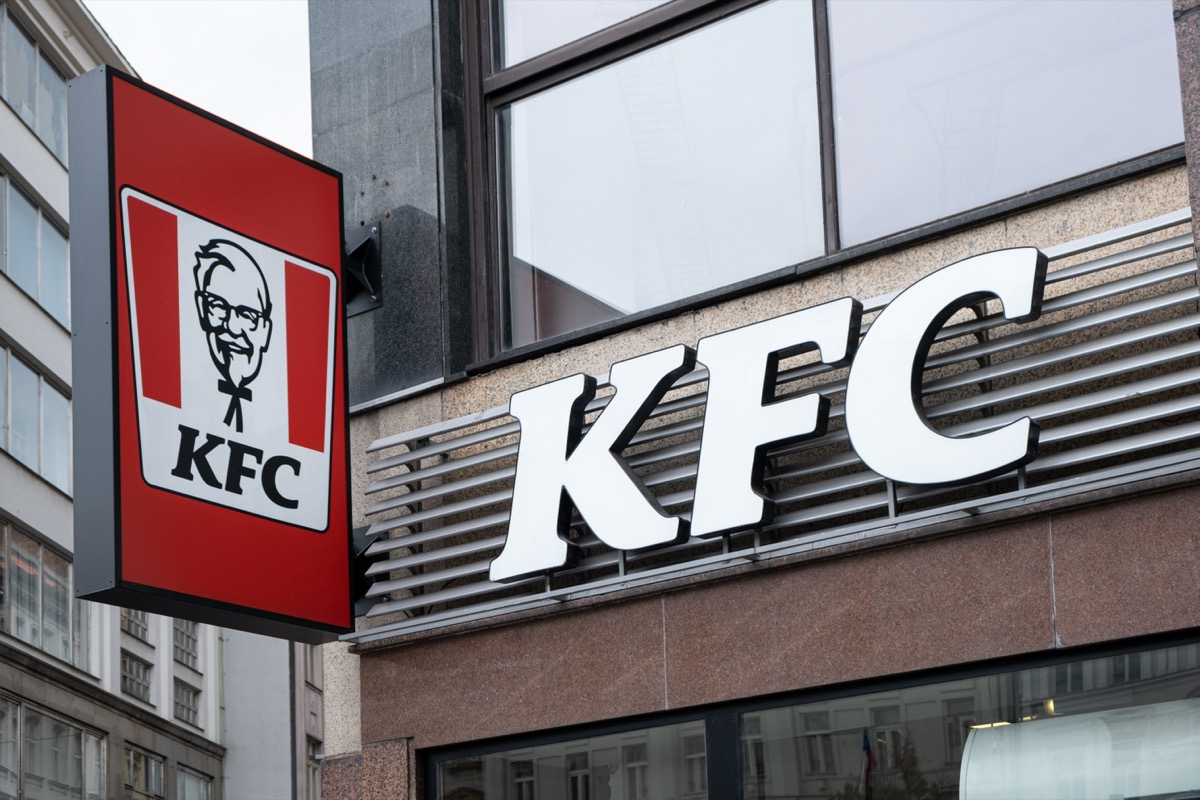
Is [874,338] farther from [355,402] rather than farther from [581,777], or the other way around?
[355,402]

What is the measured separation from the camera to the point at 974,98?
28.8ft

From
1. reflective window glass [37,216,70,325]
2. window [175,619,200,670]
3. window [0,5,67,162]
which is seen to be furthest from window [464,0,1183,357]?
window [175,619,200,670]

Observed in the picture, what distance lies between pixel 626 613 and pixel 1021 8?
3546mm

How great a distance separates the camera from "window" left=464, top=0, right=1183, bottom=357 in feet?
27.8

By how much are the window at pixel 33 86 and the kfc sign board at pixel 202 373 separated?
1316 inches

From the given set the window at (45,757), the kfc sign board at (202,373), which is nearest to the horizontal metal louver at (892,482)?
the kfc sign board at (202,373)

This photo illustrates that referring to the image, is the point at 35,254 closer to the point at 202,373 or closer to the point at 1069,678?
the point at 202,373

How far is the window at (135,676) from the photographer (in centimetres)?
4692

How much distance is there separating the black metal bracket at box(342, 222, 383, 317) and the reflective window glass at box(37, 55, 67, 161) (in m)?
33.2

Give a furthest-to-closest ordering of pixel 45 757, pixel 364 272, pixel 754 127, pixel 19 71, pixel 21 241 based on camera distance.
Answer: pixel 19 71 → pixel 21 241 → pixel 45 757 → pixel 364 272 → pixel 754 127

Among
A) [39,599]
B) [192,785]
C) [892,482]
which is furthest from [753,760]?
[192,785]

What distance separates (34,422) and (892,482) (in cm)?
3472

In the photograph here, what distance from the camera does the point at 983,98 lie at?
28.7 ft

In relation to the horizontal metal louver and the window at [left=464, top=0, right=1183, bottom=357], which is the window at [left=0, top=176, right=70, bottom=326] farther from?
the horizontal metal louver
